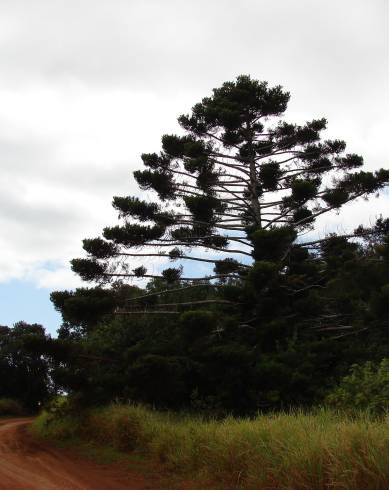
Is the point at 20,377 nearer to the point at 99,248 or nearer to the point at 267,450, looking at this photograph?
the point at 99,248

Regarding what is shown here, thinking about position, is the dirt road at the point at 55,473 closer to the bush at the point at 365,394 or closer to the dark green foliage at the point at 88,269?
the bush at the point at 365,394

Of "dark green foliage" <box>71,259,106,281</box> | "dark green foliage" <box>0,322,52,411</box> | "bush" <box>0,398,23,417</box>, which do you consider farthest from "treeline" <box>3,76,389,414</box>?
"dark green foliage" <box>0,322,52,411</box>

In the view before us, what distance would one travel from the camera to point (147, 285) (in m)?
19.3

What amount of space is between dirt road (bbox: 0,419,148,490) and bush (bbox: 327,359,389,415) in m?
3.98

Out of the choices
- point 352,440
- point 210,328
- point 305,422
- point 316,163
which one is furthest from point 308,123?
point 352,440

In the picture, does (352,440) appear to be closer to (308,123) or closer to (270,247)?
(270,247)

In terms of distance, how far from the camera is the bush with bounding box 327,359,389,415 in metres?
8.85

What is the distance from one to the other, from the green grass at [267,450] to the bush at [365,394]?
1.26 meters

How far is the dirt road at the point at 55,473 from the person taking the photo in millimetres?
7316

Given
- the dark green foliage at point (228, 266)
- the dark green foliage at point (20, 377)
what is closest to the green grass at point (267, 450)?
the dark green foliage at point (228, 266)

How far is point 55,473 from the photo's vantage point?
8.35 m

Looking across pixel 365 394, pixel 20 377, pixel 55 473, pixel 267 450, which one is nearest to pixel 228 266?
pixel 365 394

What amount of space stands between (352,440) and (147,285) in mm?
14225

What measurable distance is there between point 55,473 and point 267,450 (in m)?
3.78
